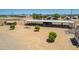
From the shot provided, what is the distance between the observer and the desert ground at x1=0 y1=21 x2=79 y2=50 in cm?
311

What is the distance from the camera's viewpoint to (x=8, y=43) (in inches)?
123

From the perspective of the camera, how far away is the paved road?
10.2 feet

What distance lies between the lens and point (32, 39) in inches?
124

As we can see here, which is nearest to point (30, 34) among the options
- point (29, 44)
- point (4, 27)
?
point (29, 44)

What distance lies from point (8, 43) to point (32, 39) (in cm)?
35

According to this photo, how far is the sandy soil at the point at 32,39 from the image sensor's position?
3115 mm

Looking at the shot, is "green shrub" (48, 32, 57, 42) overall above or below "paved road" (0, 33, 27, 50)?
above

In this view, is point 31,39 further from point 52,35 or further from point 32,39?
point 52,35

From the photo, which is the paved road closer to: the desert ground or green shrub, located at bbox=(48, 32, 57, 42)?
the desert ground

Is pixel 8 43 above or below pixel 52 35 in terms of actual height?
below

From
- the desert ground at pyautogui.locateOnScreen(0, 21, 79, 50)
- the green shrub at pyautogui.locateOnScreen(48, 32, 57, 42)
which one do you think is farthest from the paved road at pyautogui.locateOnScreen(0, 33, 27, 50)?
the green shrub at pyautogui.locateOnScreen(48, 32, 57, 42)

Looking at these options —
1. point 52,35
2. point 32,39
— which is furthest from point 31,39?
point 52,35

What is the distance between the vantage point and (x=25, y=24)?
3.22m
